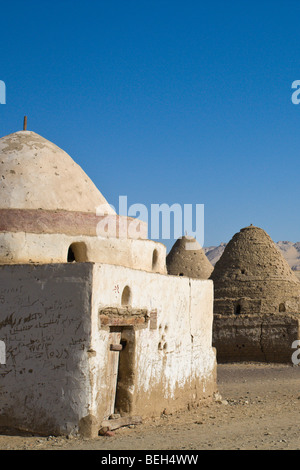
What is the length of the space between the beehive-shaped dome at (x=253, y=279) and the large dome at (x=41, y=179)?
11605 mm

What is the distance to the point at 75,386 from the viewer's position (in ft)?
26.9

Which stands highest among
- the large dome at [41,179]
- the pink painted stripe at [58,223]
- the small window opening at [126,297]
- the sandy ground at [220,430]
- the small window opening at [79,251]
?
the large dome at [41,179]

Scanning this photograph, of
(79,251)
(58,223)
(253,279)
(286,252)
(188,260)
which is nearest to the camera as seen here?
(58,223)

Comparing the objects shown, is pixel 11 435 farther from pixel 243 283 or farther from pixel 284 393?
pixel 243 283

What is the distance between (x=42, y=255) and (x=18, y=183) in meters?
1.56

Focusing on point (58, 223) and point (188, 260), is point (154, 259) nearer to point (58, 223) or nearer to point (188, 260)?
point (58, 223)

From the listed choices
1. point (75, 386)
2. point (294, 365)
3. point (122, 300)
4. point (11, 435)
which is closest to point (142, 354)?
point (122, 300)

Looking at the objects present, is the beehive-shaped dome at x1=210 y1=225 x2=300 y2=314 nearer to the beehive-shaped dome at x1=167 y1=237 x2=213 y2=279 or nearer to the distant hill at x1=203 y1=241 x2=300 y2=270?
the beehive-shaped dome at x1=167 y1=237 x2=213 y2=279

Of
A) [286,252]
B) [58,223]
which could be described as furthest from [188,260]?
[286,252]

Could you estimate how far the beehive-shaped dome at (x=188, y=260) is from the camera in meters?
29.4

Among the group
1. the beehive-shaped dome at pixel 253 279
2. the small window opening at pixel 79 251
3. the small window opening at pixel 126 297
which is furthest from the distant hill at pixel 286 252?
the small window opening at pixel 126 297

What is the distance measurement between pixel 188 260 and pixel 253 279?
7.29 metres

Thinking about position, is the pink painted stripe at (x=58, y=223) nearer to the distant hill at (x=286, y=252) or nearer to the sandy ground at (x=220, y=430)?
the sandy ground at (x=220, y=430)

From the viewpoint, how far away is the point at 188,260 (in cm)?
2986
